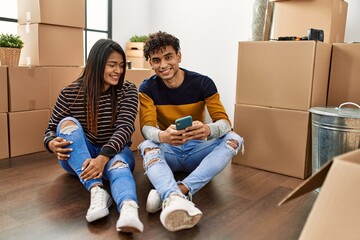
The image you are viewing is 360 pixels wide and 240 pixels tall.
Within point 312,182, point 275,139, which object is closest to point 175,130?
point 275,139

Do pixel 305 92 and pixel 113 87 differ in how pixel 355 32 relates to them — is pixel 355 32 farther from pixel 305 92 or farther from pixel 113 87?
pixel 113 87

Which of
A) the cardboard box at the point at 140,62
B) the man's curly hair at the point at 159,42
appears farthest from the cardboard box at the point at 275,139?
the cardboard box at the point at 140,62

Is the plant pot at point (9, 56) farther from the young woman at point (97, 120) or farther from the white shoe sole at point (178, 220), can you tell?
the white shoe sole at point (178, 220)

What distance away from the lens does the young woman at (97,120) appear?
4.99ft

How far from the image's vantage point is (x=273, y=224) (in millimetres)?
1408

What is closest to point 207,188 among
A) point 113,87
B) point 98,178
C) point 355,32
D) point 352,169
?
point 98,178

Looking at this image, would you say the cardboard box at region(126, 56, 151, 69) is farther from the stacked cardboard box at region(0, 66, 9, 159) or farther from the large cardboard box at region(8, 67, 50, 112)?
the stacked cardboard box at region(0, 66, 9, 159)

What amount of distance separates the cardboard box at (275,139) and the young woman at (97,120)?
765mm

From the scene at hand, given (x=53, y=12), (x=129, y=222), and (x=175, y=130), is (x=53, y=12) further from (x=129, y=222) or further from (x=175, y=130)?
(x=129, y=222)

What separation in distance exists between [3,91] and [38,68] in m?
0.27

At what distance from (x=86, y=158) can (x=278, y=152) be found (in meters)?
1.12

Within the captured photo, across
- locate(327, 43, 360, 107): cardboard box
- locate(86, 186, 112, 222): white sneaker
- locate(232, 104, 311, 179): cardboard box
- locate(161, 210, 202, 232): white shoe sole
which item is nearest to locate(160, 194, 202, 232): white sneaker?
locate(161, 210, 202, 232): white shoe sole

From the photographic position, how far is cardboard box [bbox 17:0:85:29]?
2305 millimetres

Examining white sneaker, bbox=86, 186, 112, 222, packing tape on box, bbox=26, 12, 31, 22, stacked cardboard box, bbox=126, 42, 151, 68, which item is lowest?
white sneaker, bbox=86, 186, 112, 222
